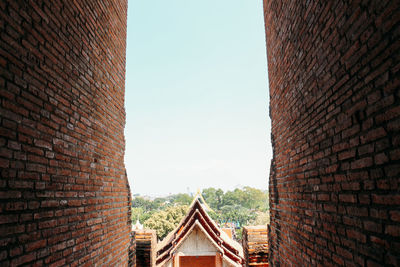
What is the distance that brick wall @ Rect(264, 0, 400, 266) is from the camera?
1872mm

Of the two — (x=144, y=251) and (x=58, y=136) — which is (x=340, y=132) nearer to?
(x=58, y=136)

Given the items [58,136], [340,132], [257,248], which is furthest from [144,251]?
[340,132]

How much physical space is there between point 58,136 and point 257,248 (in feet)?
16.3

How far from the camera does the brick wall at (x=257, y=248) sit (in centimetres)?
632

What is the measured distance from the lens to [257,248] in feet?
20.8

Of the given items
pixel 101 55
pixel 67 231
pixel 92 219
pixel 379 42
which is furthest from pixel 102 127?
pixel 379 42

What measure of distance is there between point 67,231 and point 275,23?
4258 mm

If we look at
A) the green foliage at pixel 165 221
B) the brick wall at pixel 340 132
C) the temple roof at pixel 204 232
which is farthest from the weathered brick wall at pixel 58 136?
the green foliage at pixel 165 221

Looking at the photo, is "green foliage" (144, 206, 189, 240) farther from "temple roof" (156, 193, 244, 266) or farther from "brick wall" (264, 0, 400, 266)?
"brick wall" (264, 0, 400, 266)

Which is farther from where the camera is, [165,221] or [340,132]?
[165,221]

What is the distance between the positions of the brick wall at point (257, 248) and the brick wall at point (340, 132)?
205 cm

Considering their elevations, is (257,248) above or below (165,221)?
above

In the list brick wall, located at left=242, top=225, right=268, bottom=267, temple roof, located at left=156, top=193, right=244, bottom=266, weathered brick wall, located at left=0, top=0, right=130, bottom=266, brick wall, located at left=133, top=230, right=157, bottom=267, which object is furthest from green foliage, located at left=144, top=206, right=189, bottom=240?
weathered brick wall, located at left=0, top=0, right=130, bottom=266

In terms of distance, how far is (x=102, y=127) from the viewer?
14.1 ft
